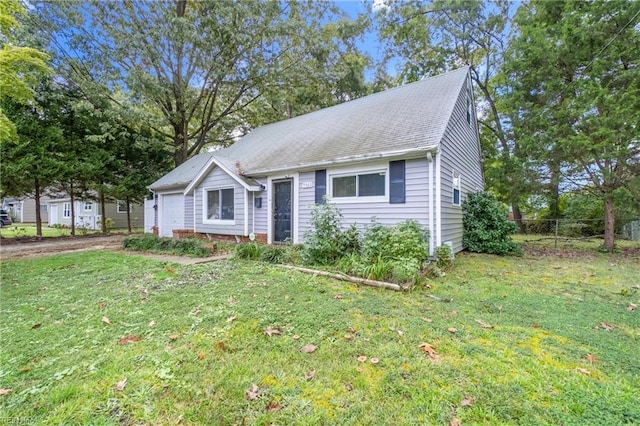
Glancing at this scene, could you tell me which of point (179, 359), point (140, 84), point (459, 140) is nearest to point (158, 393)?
point (179, 359)

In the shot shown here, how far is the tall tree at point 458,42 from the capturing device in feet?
50.2

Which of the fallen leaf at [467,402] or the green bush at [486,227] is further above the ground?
the green bush at [486,227]

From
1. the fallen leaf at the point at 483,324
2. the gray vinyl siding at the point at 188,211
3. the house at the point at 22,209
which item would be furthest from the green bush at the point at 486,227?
the house at the point at 22,209

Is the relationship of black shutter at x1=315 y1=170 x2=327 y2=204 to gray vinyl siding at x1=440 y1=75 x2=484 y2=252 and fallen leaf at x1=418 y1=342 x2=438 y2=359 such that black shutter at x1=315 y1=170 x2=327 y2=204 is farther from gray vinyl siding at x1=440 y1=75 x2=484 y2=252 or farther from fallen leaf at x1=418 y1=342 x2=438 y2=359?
fallen leaf at x1=418 y1=342 x2=438 y2=359

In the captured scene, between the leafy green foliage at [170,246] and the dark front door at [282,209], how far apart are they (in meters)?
2.27

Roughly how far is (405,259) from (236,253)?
4.30m

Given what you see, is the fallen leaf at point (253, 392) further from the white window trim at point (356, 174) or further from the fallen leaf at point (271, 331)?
the white window trim at point (356, 174)

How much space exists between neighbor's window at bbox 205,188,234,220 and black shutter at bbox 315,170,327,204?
Result: 3.51 meters

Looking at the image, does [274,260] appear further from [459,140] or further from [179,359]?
[459,140]

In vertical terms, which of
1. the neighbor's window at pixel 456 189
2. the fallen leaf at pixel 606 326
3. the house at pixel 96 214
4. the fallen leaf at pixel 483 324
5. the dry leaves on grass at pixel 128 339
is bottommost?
the fallen leaf at pixel 606 326

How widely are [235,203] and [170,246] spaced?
2441mm

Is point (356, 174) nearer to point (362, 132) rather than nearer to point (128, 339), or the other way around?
point (362, 132)

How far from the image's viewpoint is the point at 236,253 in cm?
739

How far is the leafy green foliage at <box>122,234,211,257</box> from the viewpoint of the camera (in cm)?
812
